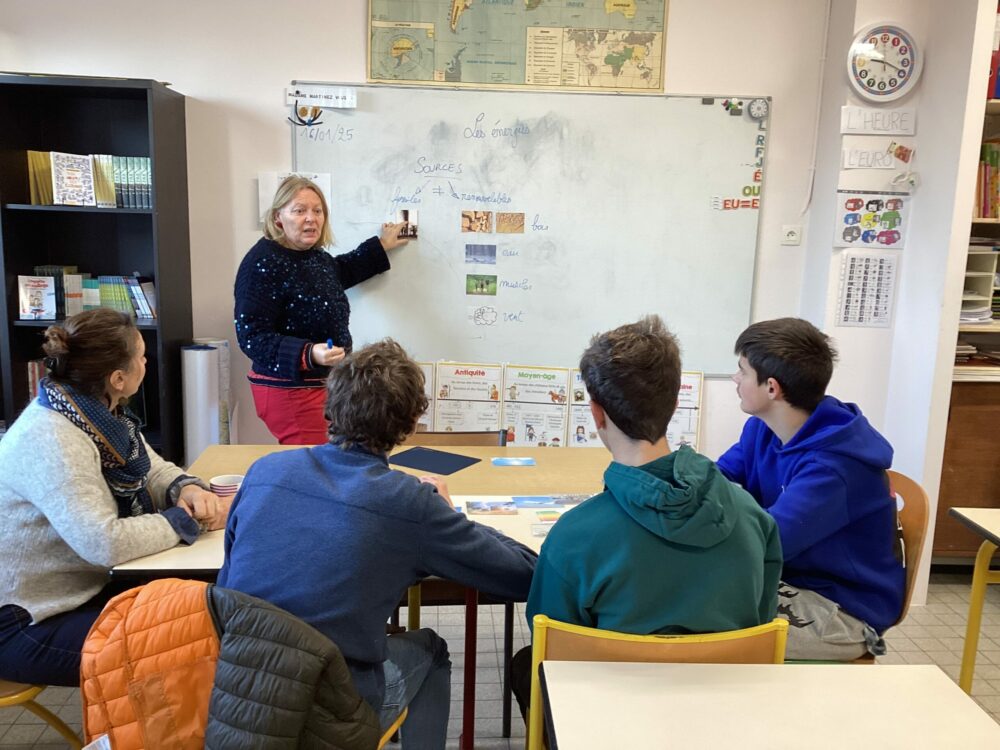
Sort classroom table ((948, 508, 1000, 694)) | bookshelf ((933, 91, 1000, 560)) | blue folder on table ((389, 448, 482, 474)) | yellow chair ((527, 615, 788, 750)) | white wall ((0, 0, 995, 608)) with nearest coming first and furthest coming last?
yellow chair ((527, 615, 788, 750)) < classroom table ((948, 508, 1000, 694)) < blue folder on table ((389, 448, 482, 474)) < white wall ((0, 0, 995, 608)) < bookshelf ((933, 91, 1000, 560))

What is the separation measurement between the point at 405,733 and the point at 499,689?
0.93 meters

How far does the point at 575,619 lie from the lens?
1.34m

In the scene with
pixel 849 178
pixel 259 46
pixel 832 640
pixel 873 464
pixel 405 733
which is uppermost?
pixel 259 46

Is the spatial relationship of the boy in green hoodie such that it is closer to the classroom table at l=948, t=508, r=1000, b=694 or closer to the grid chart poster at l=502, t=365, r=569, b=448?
the classroom table at l=948, t=508, r=1000, b=694

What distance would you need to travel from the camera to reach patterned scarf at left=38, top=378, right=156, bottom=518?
1607 mm

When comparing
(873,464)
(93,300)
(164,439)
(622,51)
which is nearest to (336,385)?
(873,464)

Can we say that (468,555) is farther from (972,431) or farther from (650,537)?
(972,431)

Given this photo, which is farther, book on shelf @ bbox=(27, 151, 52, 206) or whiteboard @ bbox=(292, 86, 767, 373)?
whiteboard @ bbox=(292, 86, 767, 373)

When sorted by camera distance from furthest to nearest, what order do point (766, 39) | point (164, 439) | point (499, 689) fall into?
point (766, 39) → point (164, 439) → point (499, 689)

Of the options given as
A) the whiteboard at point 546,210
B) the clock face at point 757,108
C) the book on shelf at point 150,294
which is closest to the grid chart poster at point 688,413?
the whiteboard at point 546,210

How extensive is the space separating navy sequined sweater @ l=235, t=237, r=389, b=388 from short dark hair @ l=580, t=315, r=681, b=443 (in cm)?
180

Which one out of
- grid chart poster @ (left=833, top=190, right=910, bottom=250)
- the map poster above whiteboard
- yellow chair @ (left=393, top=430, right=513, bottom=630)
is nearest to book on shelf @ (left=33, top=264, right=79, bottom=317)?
the map poster above whiteboard

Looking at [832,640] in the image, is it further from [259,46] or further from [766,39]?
[259,46]

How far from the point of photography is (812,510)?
5.48ft
